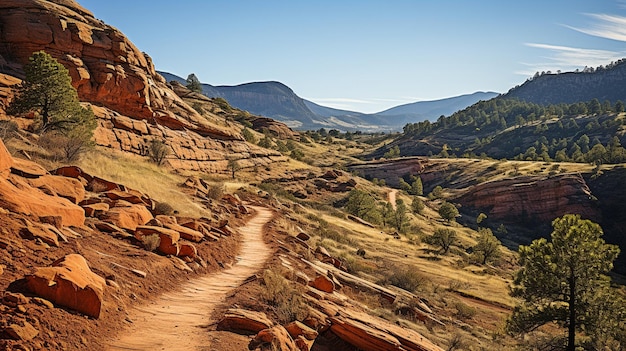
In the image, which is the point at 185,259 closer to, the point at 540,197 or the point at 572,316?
the point at 572,316

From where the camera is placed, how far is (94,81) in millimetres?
47656

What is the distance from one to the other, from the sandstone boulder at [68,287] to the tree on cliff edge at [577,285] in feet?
58.1

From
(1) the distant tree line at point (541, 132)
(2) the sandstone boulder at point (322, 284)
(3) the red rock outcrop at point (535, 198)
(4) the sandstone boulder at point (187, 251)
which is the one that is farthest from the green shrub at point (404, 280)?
(1) the distant tree line at point (541, 132)

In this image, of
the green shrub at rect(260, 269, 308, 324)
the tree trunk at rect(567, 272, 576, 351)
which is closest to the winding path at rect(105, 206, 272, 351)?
the green shrub at rect(260, 269, 308, 324)

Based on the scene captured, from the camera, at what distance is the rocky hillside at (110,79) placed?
43031 mm

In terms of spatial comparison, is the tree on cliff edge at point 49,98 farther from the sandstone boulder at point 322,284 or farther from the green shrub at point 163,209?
the sandstone boulder at point 322,284

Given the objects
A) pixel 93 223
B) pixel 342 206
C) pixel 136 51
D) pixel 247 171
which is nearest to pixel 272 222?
pixel 93 223

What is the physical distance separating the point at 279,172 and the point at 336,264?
48770mm

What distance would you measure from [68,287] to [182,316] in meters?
2.57

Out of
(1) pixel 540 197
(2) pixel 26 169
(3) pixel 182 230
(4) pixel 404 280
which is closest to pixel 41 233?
(2) pixel 26 169

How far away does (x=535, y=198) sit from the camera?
78.7 m

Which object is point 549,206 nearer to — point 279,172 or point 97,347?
point 279,172

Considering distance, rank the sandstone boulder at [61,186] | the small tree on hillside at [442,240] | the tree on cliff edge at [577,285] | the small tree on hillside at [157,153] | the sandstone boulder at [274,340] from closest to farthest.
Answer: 1. the sandstone boulder at [274,340]
2. the sandstone boulder at [61,186]
3. the tree on cliff edge at [577,285]
4. the small tree on hillside at [442,240]
5. the small tree on hillside at [157,153]

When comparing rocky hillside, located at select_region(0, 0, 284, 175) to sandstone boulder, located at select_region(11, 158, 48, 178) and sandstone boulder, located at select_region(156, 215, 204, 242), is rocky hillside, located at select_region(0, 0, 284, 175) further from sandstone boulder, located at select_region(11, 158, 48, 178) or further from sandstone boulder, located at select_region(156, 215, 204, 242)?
sandstone boulder, located at select_region(156, 215, 204, 242)
